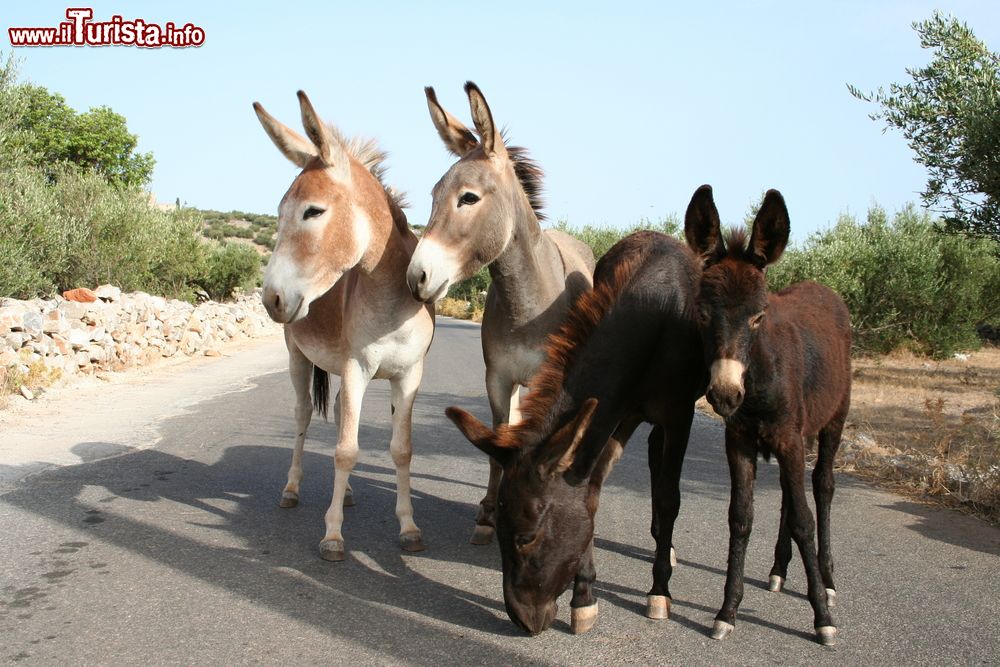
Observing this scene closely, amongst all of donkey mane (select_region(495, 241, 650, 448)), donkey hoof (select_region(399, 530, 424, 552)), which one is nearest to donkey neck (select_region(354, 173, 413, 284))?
donkey mane (select_region(495, 241, 650, 448))

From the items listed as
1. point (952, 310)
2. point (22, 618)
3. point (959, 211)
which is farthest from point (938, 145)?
point (952, 310)

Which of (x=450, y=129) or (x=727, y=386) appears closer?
(x=727, y=386)

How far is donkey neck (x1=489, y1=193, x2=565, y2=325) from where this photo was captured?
14.1ft

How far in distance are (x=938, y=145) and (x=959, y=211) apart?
2.05 feet

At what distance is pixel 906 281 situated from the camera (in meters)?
16.1

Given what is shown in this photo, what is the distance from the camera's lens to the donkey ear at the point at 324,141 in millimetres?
4141

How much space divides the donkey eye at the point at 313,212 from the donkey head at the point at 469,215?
66cm

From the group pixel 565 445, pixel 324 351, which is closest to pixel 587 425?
pixel 565 445

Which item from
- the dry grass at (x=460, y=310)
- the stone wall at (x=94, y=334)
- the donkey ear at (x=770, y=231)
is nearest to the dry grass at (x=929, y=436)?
the donkey ear at (x=770, y=231)

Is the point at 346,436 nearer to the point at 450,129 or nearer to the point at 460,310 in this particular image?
the point at 450,129

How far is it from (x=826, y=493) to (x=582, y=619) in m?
1.70

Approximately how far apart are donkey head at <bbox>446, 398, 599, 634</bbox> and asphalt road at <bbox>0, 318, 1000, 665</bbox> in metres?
0.29

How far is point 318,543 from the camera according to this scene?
4754 mm

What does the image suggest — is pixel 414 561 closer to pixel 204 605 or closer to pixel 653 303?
pixel 204 605
